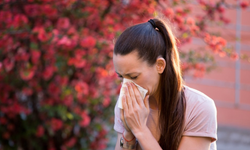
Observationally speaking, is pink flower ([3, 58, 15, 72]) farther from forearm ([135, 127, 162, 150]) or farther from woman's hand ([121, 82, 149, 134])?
forearm ([135, 127, 162, 150])

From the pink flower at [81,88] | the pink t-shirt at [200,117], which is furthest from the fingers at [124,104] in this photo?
the pink flower at [81,88]

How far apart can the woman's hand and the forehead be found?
0.09 meters

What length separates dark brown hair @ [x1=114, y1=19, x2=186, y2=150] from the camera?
7.08 ft

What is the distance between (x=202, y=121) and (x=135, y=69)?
50cm

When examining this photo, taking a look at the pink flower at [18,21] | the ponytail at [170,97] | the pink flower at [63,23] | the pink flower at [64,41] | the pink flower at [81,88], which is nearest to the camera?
the ponytail at [170,97]

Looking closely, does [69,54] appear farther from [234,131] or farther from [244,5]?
[234,131]

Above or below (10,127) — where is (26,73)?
above

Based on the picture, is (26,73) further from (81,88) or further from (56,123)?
(56,123)

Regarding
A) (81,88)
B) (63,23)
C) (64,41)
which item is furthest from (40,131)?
(64,41)

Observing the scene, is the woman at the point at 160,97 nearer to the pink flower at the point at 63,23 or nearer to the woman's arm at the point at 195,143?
the woman's arm at the point at 195,143

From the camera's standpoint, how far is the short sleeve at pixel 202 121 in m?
2.14

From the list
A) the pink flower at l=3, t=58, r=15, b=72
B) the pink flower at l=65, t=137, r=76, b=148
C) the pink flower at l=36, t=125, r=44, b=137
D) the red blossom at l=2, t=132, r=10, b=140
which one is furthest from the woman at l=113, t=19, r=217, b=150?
the red blossom at l=2, t=132, r=10, b=140

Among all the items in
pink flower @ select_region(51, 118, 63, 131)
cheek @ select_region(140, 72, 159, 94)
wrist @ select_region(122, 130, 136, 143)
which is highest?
cheek @ select_region(140, 72, 159, 94)

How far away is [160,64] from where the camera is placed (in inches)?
86.7
